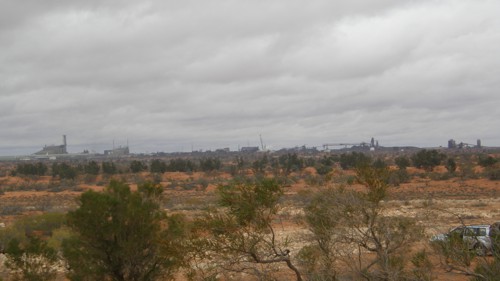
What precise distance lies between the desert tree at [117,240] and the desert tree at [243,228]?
→ 116 centimetres

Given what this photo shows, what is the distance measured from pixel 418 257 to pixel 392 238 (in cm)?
138

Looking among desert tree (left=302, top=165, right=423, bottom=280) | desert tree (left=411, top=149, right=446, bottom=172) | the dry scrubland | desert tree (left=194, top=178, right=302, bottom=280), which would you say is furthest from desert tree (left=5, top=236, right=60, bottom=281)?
desert tree (left=411, top=149, right=446, bottom=172)

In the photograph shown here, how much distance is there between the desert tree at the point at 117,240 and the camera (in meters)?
11.6

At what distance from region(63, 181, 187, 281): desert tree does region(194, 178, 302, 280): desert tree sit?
1158mm

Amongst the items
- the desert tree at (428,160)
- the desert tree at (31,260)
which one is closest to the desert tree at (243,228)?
the desert tree at (31,260)

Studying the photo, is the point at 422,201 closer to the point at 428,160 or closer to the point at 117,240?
the point at 117,240

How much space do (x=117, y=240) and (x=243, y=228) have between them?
3.25 meters

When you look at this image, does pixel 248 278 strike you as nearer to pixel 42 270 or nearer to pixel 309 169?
pixel 42 270

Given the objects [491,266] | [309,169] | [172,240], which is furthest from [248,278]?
[309,169]

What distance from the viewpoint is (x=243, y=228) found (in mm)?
10664

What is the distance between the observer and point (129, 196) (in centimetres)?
1235

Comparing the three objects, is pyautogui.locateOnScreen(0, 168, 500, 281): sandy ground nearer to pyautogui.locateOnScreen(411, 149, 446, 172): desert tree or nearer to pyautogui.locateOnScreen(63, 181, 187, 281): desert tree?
pyautogui.locateOnScreen(63, 181, 187, 281): desert tree

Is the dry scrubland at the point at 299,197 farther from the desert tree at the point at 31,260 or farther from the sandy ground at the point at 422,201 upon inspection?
the desert tree at the point at 31,260

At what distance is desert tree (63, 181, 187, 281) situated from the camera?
456 inches
